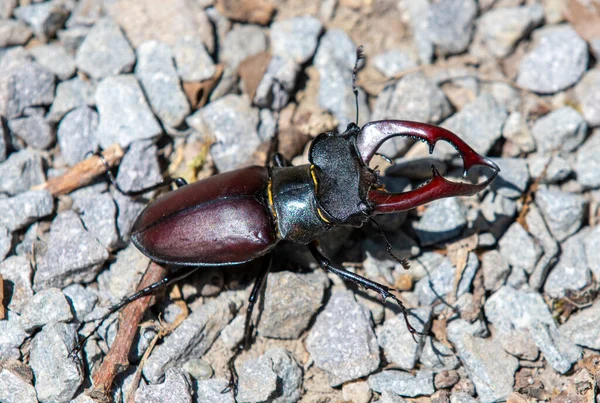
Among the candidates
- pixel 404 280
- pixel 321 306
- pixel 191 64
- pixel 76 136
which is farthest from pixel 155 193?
pixel 404 280

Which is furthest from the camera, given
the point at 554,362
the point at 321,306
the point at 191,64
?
the point at 191,64

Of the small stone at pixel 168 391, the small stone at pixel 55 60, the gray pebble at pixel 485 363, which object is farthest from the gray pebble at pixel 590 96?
the small stone at pixel 55 60

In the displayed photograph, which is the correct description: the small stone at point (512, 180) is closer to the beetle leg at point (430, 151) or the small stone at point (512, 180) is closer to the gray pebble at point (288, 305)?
the beetle leg at point (430, 151)

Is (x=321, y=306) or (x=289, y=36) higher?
(x=289, y=36)

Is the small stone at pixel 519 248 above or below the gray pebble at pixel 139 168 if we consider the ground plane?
below

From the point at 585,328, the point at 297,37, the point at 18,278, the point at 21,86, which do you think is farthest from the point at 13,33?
the point at 585,328

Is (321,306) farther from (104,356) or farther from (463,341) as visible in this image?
(104,356)

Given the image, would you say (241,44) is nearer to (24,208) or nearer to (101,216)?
(101,216)

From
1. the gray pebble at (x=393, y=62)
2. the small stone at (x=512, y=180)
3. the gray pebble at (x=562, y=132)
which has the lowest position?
the small stone at (x=512, y=180)
